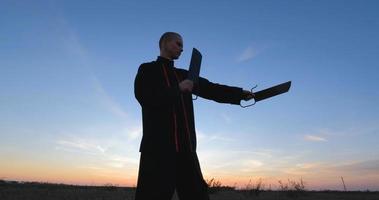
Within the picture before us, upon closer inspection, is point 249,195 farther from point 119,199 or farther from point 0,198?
point 0,198

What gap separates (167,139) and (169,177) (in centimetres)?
35

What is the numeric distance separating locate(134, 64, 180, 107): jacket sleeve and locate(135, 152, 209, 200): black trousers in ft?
1.57

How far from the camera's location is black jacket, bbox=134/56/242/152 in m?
4.74

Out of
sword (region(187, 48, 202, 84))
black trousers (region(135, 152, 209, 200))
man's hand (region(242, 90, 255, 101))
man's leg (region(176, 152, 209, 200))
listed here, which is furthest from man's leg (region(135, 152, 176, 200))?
man's hand (region(242, 90, 255, 101))

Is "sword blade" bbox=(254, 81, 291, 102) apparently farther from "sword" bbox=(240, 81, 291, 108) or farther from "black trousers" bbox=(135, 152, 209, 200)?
"black trousers" bbox=(135, 152, 209, 200)

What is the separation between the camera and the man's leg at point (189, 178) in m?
4.79

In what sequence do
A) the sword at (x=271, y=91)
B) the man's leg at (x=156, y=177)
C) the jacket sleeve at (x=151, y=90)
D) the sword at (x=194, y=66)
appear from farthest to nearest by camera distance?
the sword at (x=271, y=91) < the sword at (x=194, y=66) < the jacket sleeve at (x=151, y=90) < the man's leg at (x=156, y=177)

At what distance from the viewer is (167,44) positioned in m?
5.13

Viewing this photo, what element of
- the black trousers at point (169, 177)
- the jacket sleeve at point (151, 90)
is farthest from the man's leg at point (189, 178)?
the jacket sleeve at point (151, 90)

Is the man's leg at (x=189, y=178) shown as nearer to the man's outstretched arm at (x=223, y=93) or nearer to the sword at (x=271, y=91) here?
the man's outstretched arm at (x=223, y=93)

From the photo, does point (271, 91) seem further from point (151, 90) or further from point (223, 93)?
point (151, 90)

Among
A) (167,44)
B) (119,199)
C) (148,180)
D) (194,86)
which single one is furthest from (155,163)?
(119,199)

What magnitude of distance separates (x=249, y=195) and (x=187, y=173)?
9.78 m

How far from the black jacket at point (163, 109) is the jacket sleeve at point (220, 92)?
0.55 metres
